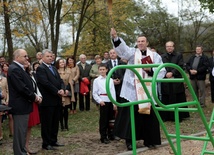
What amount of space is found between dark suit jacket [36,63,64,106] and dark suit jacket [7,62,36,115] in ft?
3.53

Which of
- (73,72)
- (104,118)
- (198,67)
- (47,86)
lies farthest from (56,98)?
(198,67)

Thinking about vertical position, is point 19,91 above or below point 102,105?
above

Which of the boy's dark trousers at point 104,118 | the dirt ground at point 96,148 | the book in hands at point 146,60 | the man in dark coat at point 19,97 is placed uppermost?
the book in hands at point 146,60

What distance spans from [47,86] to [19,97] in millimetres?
1183

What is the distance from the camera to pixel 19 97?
573 centimetres

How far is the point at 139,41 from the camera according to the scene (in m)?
6.66

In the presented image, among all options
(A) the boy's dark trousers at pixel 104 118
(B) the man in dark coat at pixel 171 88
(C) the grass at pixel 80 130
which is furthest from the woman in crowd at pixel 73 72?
(A) the boy's dark trousers at pixel 104 118

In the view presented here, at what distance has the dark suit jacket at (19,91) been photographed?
5.67 m

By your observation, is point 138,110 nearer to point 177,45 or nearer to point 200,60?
point 200,60

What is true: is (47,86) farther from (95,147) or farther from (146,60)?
(146,60)

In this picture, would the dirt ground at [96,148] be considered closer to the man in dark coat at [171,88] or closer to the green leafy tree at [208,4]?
the man in dark coat at [171,88]

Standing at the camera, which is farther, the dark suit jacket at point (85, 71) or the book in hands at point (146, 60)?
the dark suit jacket at point (85, 71)

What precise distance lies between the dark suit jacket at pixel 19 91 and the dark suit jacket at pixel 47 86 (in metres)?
1.08

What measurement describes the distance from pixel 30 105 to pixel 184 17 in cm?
3203
